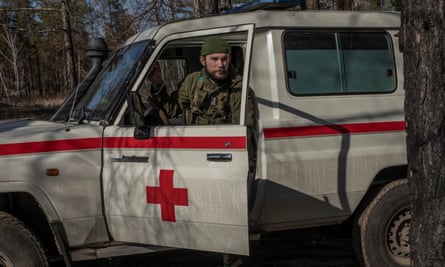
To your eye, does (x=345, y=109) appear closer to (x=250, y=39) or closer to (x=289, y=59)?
(x=289, y=59)

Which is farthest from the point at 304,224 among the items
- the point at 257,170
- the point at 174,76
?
the point at 174,76

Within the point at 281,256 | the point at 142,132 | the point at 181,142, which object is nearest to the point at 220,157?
the point at 181,142

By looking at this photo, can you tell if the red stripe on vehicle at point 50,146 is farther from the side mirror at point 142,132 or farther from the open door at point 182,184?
the side mirror at point 142,132

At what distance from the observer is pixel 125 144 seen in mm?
3977

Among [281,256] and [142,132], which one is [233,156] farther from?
[281,256]

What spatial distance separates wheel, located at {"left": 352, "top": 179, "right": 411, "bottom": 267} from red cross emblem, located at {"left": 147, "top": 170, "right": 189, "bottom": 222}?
5.47ft

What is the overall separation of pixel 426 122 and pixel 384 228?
74.3 inches

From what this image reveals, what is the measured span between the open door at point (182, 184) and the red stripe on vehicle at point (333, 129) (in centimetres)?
46

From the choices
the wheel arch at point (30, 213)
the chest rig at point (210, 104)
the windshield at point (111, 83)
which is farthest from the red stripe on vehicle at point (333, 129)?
the wheel arch at point (30, 213)

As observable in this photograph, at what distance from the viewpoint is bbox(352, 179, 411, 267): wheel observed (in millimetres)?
4395

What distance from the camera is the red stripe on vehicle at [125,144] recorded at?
375 cm

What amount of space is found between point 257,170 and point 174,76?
1.68 m

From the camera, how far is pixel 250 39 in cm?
371

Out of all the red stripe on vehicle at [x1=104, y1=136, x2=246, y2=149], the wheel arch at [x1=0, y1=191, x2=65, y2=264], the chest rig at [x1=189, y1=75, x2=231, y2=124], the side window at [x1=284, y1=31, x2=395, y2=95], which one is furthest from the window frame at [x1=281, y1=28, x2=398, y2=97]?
the wheel arch at [x1=0, y1=191, x2=65, y2=264]
